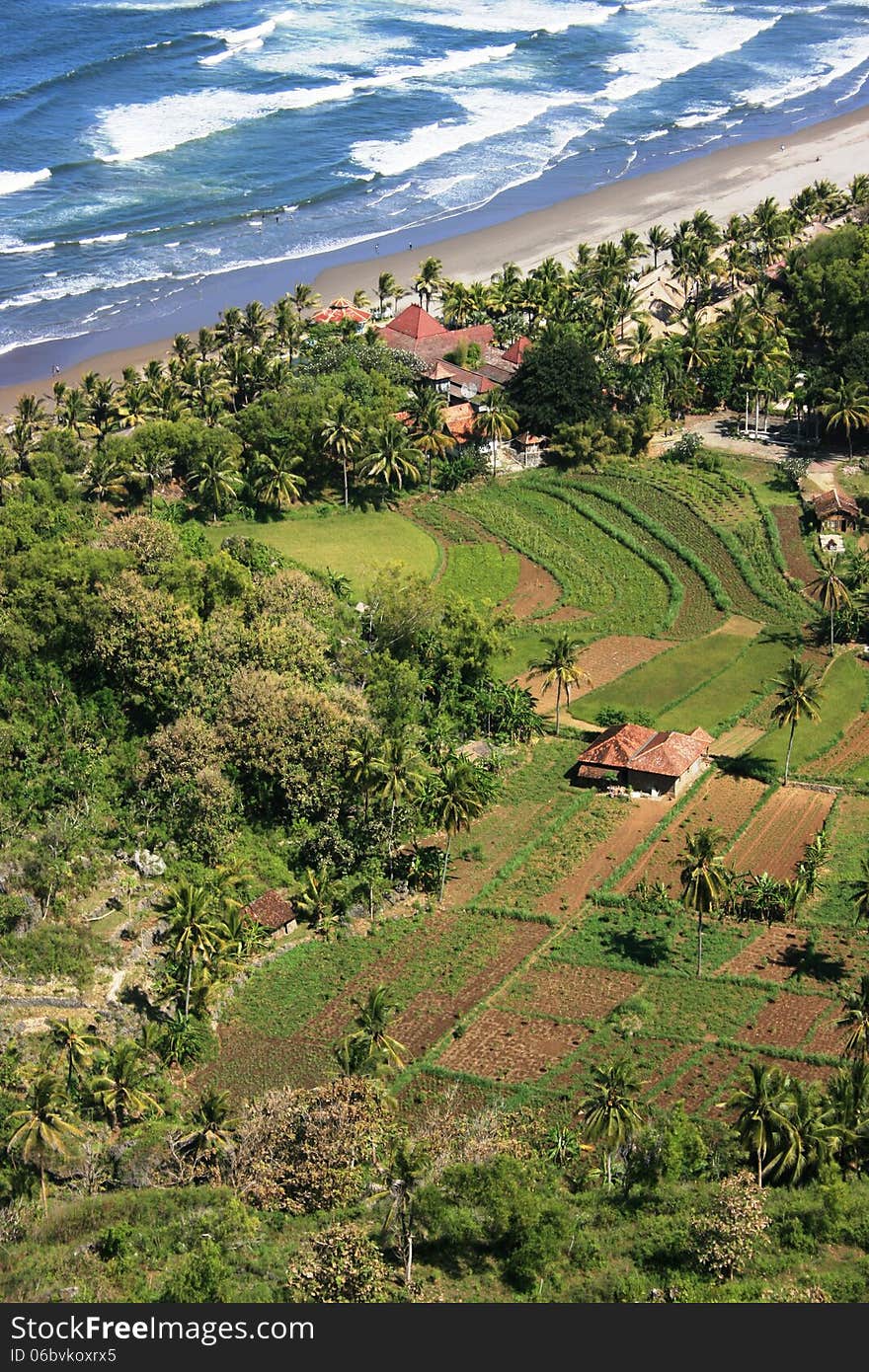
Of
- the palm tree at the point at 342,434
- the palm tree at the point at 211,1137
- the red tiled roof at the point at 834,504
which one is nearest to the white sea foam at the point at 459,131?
the palm tree at the point at 342,434

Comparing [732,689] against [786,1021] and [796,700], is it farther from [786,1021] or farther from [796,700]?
[786,1021]

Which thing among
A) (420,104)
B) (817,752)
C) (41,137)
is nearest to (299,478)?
(817,752)

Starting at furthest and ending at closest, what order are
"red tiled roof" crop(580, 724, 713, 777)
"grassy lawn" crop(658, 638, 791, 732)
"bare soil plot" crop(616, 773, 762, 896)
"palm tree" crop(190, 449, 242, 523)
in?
"palm tree" crop(190, 449, 242, 523) < "grassy lawn" crop(658, 638, 791, 732) < "red tiled roof" crop(580, 724, 713, 777) < "bare soil plot" crop(616, 773, 762, 896)

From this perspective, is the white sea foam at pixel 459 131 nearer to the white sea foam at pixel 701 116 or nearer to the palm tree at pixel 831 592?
the white sea foam at pixel 701 116

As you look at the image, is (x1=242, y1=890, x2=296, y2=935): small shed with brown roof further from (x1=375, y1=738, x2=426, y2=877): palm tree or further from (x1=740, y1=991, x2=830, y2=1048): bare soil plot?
(x1=740, y1=991, x2=830, y2=1048): bare soil plot

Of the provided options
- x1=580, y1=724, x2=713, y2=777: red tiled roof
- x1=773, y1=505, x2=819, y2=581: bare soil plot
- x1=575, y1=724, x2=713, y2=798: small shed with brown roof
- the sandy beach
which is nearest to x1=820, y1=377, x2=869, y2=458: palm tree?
x1=773, y1=505, x2=819, y2=581: bare soil plot

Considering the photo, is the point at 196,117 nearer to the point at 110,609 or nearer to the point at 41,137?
the point at 41,137
